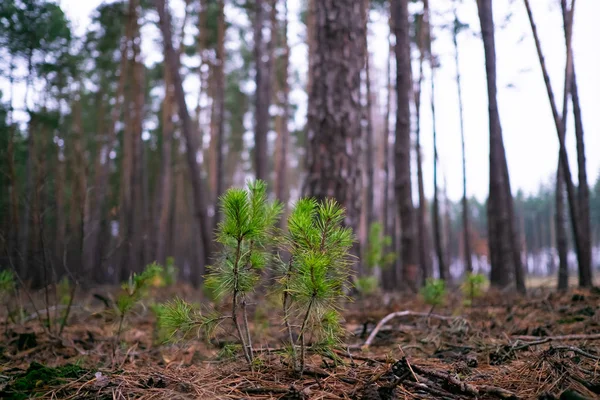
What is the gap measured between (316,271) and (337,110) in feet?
12.1

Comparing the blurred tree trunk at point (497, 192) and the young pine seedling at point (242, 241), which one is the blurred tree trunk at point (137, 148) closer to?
the blurred tree trunk at point (497, 192)

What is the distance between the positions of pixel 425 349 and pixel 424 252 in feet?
26.9

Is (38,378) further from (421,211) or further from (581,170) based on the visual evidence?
(421,211)

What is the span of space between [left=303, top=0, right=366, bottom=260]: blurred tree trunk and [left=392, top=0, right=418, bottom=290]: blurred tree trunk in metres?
2.82

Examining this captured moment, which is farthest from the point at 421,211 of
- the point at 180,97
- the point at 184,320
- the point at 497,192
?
the point at 184,320

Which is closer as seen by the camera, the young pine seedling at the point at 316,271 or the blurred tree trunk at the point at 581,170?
the young pine seedling at the point at 316,271

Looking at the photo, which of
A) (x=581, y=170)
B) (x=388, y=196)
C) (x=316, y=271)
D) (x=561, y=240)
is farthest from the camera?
(x=388, y=196)

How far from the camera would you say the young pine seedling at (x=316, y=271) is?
6.18 feet

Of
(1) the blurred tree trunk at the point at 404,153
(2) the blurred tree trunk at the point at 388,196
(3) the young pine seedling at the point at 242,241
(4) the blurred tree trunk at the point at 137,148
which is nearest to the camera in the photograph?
(3) the young pine seedling at the point at 242,241

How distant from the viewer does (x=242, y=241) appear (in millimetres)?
2143

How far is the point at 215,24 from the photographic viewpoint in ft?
52.7

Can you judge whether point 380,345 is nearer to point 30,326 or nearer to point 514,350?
point 514,350

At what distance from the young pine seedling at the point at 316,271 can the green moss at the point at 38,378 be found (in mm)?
1014

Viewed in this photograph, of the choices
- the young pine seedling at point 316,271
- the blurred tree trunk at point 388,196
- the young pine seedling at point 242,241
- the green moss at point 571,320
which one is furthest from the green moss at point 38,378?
the blurred tree trunk at point 388,196
